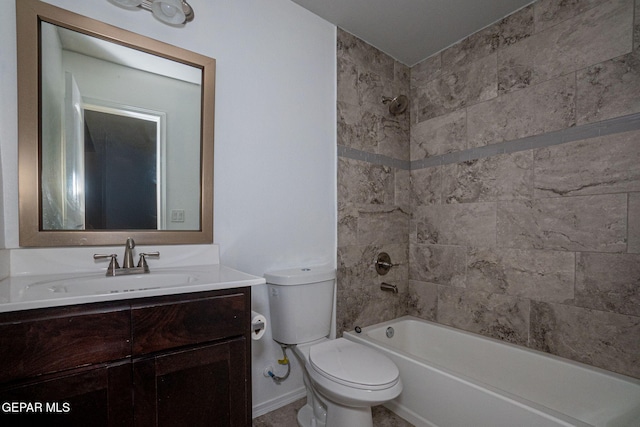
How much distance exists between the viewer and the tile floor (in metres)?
1.54

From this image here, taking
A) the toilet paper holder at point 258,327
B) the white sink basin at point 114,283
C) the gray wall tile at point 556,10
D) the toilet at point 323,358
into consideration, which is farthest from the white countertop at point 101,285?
the gray wall tile at point 556,10

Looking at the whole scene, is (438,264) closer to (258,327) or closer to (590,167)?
(590,167)

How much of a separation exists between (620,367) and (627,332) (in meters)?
0.18

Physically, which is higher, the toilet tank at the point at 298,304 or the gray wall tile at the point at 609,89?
the gray wall tile at the point at 609,89

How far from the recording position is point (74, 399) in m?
0.77

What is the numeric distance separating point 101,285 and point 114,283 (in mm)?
41

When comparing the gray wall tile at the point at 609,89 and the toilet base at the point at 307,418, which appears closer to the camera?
the gray wall tile at the point at 609,89

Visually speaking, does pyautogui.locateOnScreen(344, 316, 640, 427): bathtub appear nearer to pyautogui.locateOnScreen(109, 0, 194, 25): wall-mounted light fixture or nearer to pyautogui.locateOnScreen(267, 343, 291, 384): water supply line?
pyautogui.locateOnScreen(267, 343, 291, 384): water supply line

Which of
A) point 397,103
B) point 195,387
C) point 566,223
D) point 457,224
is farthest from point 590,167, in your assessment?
point 195,387

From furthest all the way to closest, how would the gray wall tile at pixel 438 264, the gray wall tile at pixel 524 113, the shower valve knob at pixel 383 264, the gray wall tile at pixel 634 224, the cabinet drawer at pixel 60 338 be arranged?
1. the shower valve knob at pixel 383 264
2. the gray wall tile at pixel 438 264
3. the gray wall tile at pixel 524 113
4. the gray wall tile at pixel 634 224
5. the cabinet drawer at pixel 60 338

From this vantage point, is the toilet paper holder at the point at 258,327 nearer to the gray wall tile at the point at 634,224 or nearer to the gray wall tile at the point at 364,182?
the gray wall tile at the point at 364,182

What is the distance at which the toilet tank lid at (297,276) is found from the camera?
152cm

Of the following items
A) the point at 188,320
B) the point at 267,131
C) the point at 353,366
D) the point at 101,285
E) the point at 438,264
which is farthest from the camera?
the point at 438,264

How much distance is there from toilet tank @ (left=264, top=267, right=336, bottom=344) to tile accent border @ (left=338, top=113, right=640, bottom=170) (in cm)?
88
